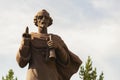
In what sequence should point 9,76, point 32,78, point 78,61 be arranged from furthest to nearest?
point 9,76 < point 78,61 < point 32,78

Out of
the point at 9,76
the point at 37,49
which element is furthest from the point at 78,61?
the point at 9,76

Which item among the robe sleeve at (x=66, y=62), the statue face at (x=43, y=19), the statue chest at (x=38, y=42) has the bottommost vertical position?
the robe sleeve at (x=66, y=62)

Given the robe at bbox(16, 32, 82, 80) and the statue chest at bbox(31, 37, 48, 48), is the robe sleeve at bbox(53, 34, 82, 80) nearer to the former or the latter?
the robe at bbox(16, 32, 82, 80)

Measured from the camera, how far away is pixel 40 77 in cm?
893

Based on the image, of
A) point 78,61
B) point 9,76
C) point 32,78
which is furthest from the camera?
point 9,76

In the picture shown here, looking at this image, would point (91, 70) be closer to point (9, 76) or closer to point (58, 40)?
point (9, 76)

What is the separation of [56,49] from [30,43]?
21.5 inches

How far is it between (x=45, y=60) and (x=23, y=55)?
46 centimetres

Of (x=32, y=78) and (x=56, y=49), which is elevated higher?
(x=56, y=49)

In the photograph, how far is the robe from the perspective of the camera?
8992mm

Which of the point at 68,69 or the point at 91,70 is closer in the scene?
the point at 68,69

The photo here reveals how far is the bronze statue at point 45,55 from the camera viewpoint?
8977 mm

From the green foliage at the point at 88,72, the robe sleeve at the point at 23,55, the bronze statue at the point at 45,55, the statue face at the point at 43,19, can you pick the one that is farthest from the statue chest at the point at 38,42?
the green foliage at the point at 88,72

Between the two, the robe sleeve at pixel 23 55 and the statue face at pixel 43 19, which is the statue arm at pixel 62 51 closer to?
the statue face at pixel 43 19
